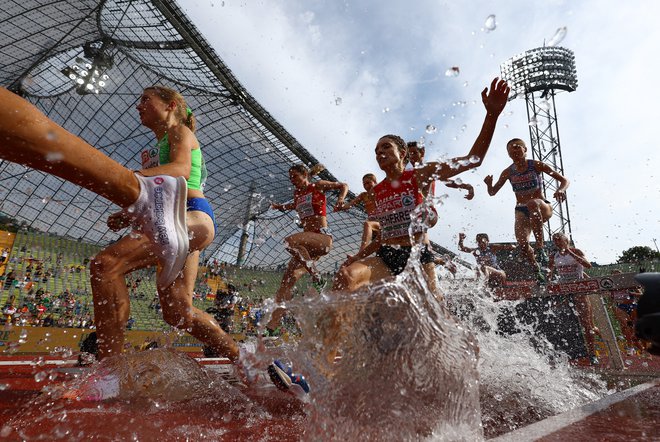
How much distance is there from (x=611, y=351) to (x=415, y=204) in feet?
10.3

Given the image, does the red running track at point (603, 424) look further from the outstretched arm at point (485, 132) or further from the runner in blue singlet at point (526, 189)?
the runner in blue singlet at point (526, 189)

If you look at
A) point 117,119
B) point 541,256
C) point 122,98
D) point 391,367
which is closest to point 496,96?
point 391,367

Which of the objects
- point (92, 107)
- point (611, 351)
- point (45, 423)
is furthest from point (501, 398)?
point (92, 107)

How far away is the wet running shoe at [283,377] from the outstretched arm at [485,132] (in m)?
1.86

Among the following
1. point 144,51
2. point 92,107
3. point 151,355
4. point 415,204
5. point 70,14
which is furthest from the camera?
point 92,107

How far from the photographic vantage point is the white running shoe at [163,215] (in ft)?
5.58

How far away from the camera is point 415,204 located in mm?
3488

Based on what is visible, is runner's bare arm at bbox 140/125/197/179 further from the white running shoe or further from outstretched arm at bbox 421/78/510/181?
outstretched arm at bbox 421/78/510/181

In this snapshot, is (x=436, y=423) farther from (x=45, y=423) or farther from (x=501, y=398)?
(x=45, y=423)

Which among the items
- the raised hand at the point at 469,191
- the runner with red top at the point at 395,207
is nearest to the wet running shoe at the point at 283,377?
the runner with red top at the point at 395,207

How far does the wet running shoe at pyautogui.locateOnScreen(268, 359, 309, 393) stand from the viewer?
8.17 feet

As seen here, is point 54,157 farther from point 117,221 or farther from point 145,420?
point 145,420

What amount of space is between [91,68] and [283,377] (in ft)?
83.2

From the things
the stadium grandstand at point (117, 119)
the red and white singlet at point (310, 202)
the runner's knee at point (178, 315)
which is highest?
the stadium grandstand at point (117, 119)
